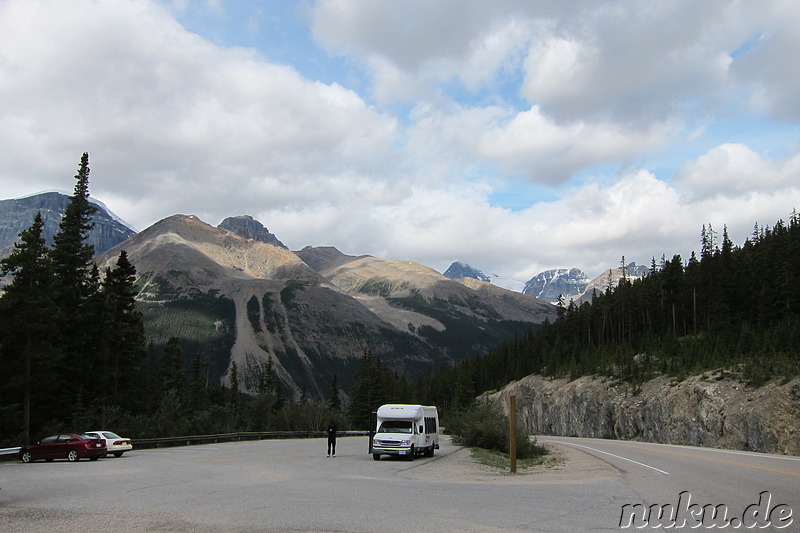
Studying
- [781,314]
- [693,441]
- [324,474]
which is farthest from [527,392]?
[324,474]

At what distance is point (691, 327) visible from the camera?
91750 millimetres

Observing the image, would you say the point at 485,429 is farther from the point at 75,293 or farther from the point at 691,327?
the point at 691,327

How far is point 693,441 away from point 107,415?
46.7 metres

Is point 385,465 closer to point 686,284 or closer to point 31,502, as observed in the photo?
point 31,502

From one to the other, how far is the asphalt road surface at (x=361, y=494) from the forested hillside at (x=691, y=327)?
3270cm

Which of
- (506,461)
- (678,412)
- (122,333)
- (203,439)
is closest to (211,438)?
(203,439)

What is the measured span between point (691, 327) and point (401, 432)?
7625 centimetres

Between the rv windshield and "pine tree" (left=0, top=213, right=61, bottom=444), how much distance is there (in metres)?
20.0

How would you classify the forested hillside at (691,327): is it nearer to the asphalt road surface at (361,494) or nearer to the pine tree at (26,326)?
the asphalt road surface at (361,494)

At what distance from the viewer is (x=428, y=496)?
1530cm

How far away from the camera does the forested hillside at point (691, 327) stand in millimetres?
59188

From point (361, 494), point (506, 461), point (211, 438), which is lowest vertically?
point (211, 438)

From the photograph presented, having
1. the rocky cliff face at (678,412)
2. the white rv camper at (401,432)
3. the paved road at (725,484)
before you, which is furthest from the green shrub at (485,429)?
the rocky cliff face at (678,412)

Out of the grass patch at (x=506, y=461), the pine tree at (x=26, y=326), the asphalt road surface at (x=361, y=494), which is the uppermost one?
the pine tree at (x=26, y=326)
